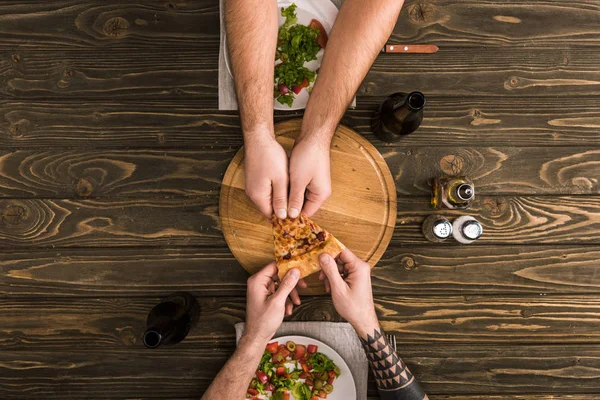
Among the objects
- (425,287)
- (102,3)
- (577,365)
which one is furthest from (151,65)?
(577,365)

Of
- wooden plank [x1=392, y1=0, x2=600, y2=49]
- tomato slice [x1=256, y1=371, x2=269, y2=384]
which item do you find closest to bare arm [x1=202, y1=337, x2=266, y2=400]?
tomato slice [x1=256, y1=371, x2=269, y2=384]

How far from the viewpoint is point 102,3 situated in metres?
2.29

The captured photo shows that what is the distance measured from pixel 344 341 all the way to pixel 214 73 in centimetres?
166

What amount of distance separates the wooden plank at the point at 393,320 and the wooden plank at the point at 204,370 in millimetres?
54

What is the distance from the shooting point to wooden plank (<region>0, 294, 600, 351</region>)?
2.23 meters

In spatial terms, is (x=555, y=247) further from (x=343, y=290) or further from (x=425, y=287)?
(x=343, y=290)

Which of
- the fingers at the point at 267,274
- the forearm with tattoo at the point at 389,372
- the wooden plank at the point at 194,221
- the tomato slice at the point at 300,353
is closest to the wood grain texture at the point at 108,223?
the wooden plank at the point at 194,221

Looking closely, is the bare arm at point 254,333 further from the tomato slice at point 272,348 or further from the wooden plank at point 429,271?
the wooden plank at point 429,271

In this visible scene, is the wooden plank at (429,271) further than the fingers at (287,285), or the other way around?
the wooden plank at (429,271)

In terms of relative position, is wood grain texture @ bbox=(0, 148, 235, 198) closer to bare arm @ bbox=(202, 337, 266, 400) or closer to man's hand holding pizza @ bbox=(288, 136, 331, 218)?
man's hand holding pizza @ bbox=(288, 136, 331, 218)

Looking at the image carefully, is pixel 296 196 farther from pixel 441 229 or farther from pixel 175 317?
pixel 175 317

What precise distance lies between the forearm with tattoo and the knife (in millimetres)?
1513

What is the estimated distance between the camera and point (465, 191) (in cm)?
195

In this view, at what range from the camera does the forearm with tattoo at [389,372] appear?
198cm
